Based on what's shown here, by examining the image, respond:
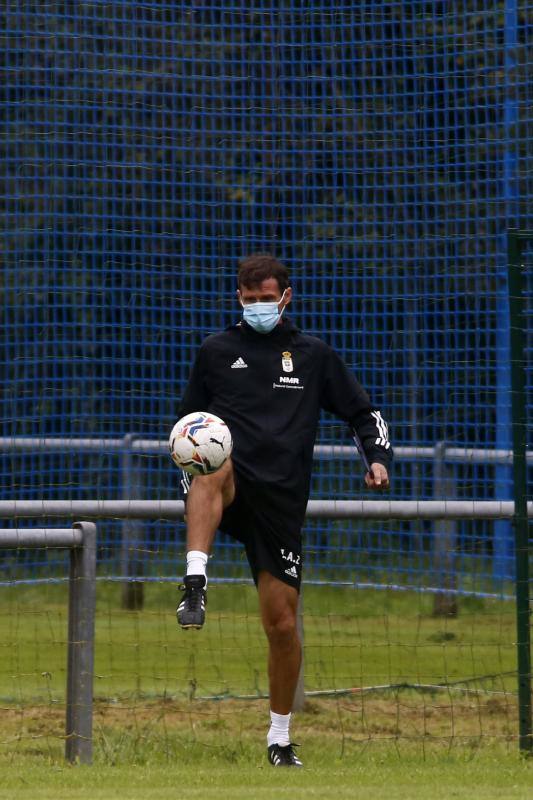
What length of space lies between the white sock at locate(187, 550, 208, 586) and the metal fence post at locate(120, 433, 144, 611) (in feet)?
6.78

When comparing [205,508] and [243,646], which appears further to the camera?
[243,646]

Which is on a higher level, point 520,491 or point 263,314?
point 263,314

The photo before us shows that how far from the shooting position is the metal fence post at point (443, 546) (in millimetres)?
10219

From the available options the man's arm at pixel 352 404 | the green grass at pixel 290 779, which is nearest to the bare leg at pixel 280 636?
the green grass at pixel 290 779

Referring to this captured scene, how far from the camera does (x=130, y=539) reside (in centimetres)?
1047

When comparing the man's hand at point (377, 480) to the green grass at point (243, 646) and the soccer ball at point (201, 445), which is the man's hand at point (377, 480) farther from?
the green grass at point (243, 646)

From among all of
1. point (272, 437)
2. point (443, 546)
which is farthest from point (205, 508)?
point (443, 546)

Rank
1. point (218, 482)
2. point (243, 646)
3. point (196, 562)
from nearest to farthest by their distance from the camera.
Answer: point (196, 562) → point (218, 482) → point (243, 646)

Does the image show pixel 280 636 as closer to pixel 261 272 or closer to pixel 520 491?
pixel 520 491

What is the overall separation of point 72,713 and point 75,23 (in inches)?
147

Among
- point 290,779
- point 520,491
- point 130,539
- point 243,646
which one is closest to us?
point 290,779

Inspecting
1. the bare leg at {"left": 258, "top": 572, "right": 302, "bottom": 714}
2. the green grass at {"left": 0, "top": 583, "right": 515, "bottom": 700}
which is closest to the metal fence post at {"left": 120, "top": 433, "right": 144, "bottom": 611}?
the green grass at {"left": 0, "top": 583, "right": 515, "bottom": 700}

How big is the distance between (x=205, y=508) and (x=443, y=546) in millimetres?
2851

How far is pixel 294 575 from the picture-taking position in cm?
820
